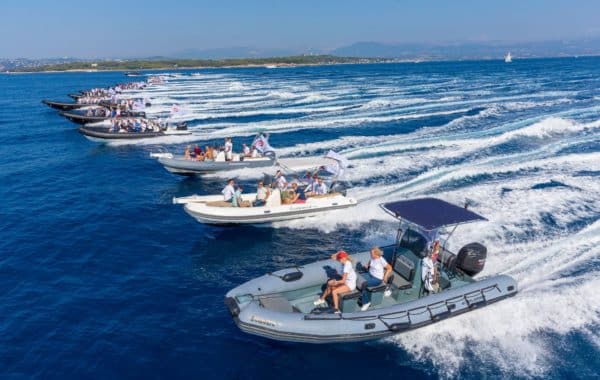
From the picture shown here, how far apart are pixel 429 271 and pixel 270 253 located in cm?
713

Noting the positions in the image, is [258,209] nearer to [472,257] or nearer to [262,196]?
[262,196]

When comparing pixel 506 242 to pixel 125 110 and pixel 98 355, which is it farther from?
pixel 125 110

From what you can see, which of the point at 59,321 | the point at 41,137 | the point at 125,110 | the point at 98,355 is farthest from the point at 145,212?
the point at 125,110

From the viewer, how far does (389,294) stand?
40.7 ft

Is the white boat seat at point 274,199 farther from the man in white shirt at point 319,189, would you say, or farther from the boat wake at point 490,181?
the man in white shirt at point 319,189

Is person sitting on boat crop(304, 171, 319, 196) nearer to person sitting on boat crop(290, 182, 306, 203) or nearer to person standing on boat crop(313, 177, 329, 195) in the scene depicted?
person standing on boat crop(313, 177, 329, 195)

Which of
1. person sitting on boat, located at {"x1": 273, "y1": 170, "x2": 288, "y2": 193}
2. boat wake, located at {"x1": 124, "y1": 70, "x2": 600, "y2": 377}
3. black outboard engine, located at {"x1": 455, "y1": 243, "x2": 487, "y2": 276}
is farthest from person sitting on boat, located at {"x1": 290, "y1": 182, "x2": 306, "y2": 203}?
black outboard engine, located at {"x1": 455, "y1": 243, "x2": 487, "y2": 276}

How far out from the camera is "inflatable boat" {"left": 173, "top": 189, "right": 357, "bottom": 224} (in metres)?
18.5

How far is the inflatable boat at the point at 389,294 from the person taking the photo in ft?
36.3

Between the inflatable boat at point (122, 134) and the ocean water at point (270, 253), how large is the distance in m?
0.64

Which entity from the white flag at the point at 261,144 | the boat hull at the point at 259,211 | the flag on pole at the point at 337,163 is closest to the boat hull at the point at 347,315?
the boat hull at the point at 259,211

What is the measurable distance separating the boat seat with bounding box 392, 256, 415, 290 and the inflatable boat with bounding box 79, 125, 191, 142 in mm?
29529

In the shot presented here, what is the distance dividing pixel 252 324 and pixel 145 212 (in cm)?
1292

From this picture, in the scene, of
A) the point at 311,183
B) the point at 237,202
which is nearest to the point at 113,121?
the point at 237,202
